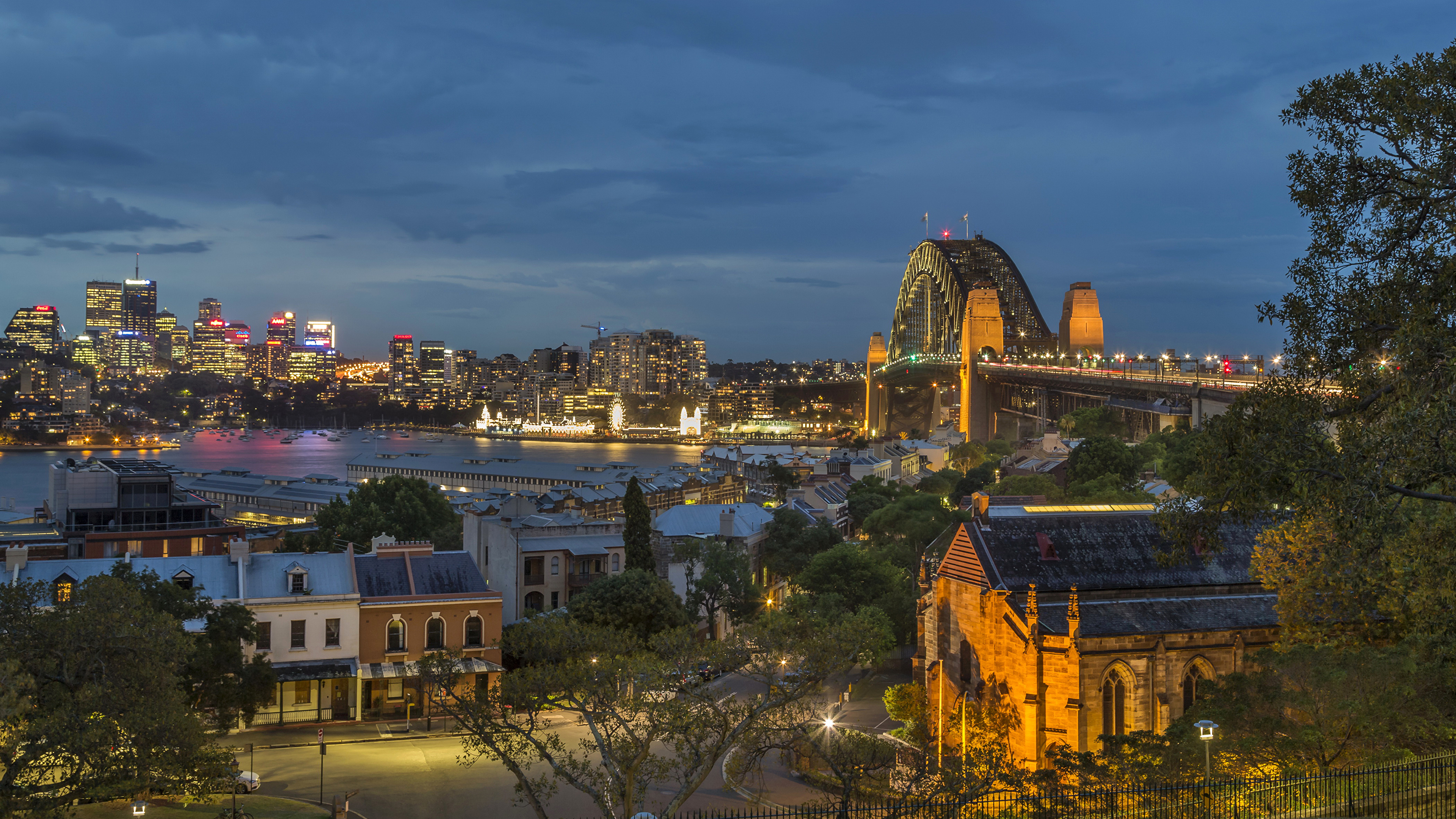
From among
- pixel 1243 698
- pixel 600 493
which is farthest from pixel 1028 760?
pixel 600 493

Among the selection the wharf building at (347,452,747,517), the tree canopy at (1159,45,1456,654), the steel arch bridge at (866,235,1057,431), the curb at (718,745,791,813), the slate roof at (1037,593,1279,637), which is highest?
the steel arch bridge at (866,235,1057,431)

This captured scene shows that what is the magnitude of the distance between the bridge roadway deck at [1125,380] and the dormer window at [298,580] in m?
34.2

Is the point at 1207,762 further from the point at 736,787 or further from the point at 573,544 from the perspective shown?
the point at 573,544

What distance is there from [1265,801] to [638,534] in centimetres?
3009

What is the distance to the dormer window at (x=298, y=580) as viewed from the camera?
105ft

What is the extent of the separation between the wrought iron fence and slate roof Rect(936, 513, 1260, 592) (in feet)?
29.1

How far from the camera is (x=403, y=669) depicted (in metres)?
31.7

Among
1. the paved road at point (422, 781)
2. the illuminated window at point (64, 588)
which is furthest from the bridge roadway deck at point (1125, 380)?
the illuminated window at point (64, 588)

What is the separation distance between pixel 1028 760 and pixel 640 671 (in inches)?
332

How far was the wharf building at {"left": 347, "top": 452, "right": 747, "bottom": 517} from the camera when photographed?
72.8 metres

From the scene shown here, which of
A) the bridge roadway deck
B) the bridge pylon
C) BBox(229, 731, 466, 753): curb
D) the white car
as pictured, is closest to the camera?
the white car

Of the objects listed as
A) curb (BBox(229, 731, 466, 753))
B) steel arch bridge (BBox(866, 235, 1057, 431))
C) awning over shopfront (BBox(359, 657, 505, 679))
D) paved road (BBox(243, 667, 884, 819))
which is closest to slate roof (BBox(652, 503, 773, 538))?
awning over shopfront (BBox(359, 657, 505, 679))

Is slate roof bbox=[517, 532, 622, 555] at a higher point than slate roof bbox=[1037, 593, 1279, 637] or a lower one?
lower

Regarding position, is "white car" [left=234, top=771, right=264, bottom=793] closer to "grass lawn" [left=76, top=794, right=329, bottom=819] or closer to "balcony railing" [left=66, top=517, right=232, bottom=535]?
"grass lawn" [left=76, top=794, right=329, bottom=819]
